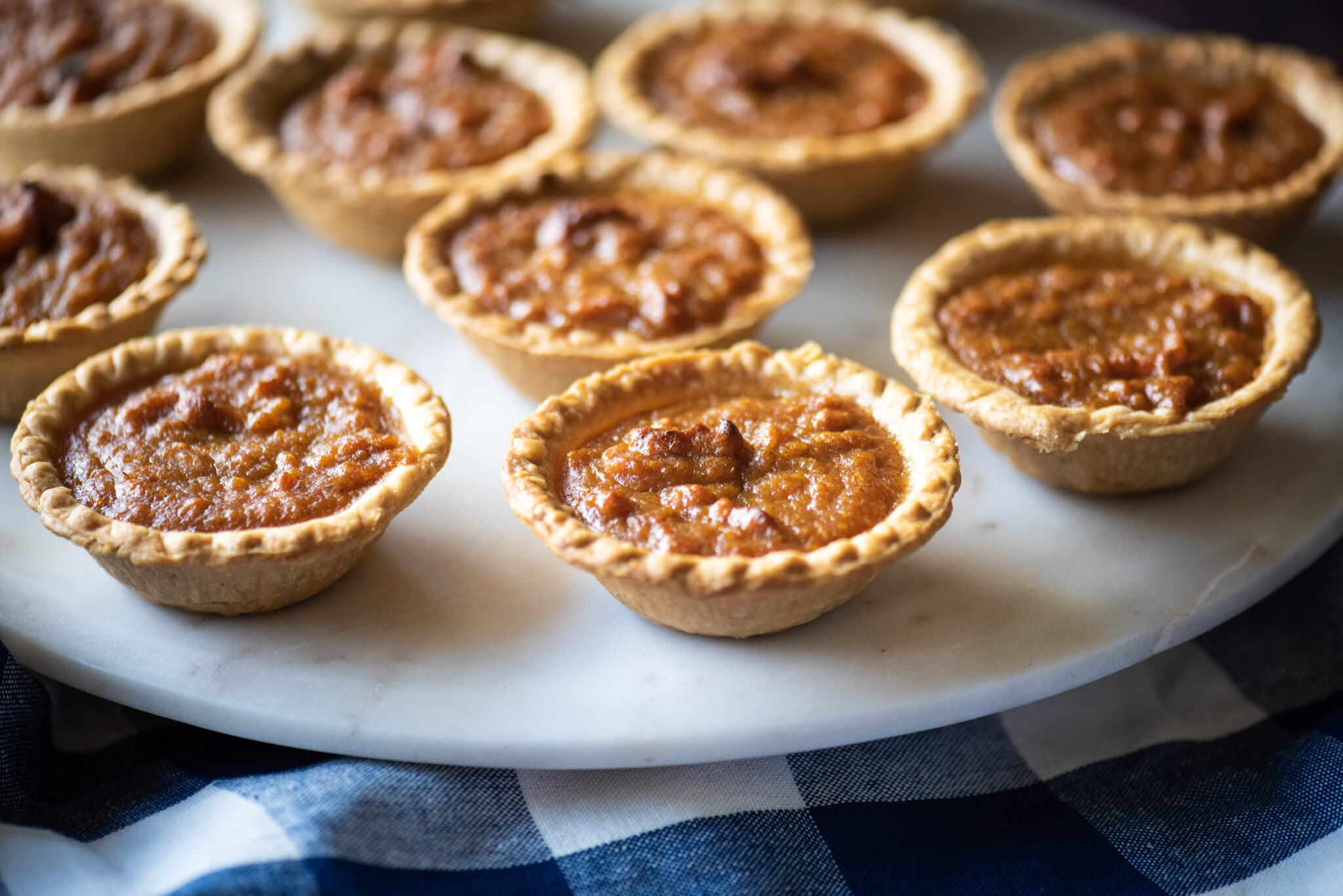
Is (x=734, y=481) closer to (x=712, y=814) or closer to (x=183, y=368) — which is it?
(x=712, y=814)

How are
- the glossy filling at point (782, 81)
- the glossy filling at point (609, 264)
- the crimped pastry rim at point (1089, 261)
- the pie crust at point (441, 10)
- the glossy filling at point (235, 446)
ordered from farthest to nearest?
the pie crust at point (441, 10), the glossy filling at point (782, 81), the glossy filling at point (609, 264), the crimped pastry rim at point (1089, 261), the glossy filling at point (235, 446)

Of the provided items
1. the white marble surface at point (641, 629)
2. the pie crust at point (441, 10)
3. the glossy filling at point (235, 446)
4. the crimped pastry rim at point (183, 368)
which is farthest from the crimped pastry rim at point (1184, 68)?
the glossy filling at point (235, 446)

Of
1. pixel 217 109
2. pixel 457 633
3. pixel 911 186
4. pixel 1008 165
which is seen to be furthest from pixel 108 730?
pixel 1008 165

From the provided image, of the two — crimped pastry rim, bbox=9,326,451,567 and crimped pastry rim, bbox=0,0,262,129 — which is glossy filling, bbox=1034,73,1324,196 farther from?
crimped pastry rim, bbox=0,0,262,129

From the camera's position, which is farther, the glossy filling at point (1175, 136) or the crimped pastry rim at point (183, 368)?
the glossy filling at point (1175, 136)

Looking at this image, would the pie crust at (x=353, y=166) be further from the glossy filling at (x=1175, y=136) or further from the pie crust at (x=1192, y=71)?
the glossy filling at (x=1175, y=136)

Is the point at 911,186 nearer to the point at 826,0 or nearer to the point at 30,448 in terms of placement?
the point at 826,0
